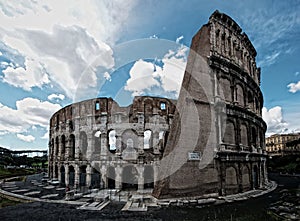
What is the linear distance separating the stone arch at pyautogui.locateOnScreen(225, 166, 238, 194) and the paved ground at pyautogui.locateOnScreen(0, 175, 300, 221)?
2833 mm

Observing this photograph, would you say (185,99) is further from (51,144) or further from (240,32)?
(51,144)

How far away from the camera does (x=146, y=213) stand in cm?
1328

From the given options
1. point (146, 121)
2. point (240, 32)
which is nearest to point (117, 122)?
point (146, 121)

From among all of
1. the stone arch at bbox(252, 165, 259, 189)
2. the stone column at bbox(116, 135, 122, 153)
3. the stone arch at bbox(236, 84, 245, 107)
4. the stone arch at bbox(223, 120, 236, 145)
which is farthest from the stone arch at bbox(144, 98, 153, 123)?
the stone arch at bbox(252, 165, 259, 189)

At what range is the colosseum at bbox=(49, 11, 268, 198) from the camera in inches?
675

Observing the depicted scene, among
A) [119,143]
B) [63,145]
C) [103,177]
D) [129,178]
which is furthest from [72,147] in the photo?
[129,178]

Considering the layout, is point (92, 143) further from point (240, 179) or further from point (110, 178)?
point (240, 179)

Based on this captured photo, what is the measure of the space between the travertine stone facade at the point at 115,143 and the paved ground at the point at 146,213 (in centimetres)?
824

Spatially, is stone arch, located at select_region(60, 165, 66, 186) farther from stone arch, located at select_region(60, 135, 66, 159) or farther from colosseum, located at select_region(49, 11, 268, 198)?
stone arch, located at select_region(60, 135, 66, 159)

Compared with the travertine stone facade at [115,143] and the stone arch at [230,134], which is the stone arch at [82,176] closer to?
the travertine stone facade at [115,143]

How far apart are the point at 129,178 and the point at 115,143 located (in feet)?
15.7

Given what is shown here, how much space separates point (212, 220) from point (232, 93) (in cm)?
1363

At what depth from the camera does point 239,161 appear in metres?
20.1

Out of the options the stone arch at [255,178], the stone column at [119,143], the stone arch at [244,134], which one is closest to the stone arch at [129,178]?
the stone column at [119,143]
